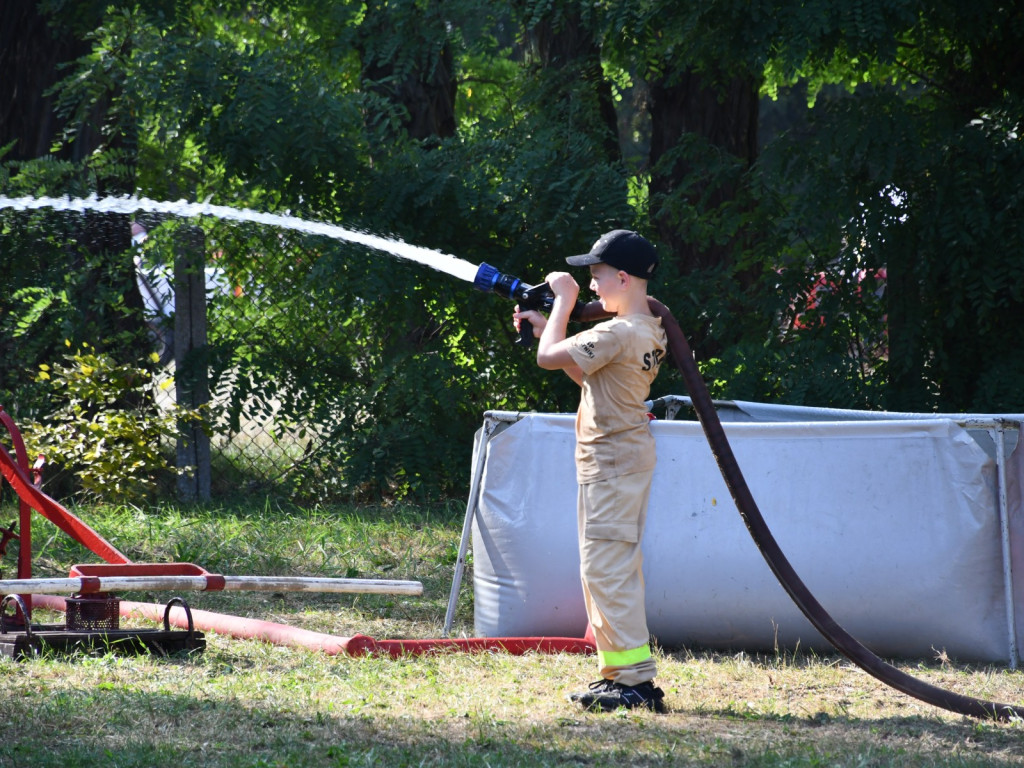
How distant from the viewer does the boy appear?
13.0 ft

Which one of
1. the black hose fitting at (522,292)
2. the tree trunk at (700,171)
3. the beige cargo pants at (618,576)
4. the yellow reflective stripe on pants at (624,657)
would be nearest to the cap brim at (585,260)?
the black hose fitting at (522,292)

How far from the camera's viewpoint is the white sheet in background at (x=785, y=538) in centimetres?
470

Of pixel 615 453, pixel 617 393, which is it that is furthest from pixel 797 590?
pixel 617 393

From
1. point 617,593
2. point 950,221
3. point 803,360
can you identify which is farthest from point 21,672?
point 950,221

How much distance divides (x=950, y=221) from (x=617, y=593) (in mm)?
3816

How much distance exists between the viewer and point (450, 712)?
394 cm

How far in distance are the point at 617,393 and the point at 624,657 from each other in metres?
0.87

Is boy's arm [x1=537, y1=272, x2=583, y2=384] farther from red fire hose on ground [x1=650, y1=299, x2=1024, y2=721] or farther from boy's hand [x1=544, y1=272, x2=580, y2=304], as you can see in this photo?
red fire hose on ground [x1=650, y1=299, x2=1024, y2=721]

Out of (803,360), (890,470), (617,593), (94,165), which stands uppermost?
(94,165)

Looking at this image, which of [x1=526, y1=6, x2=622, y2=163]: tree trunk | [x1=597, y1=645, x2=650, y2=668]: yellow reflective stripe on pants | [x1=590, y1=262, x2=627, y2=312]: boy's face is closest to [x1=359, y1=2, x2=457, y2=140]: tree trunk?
[x1=526, y1=6, x2=622, y2=163]: tree trunk

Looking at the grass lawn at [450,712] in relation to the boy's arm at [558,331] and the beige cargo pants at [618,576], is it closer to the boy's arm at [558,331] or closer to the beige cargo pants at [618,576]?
the beige cargo pants at [618,576]

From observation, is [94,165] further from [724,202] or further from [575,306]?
[575,306]

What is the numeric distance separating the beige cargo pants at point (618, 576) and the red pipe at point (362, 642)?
0.85 meters

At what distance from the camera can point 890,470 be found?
15.8 ft
